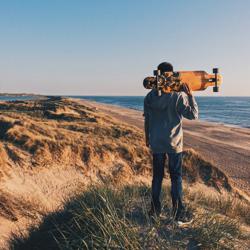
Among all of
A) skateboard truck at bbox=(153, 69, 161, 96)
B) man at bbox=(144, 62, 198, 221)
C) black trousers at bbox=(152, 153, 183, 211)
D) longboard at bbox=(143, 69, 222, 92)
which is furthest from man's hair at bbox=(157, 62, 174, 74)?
black trousers at bbox=(152, 153, 183, 211)

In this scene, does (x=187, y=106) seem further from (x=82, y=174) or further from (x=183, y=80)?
(x=82, y=174)

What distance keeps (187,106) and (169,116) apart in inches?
12.1

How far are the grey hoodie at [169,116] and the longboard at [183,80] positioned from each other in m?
0.20

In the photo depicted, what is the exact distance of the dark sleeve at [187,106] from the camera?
189 inches

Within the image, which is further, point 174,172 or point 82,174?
point 82,174

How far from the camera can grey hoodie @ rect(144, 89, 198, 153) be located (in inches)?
191

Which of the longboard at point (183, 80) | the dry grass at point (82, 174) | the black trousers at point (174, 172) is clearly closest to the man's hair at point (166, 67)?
the longboard at point (183, 80)

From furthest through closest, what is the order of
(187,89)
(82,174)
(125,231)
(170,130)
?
(82,174) < (170,130) < (187,89) < (125,231)

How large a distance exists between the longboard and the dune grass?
1.71m

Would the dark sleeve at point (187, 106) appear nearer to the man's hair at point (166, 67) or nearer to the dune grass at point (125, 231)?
the man's hair at point (166, 67)

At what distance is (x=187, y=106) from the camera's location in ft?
15.8

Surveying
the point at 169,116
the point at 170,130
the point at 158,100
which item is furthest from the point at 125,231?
the point at 158,100

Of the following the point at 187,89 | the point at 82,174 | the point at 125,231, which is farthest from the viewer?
the point at 82,174

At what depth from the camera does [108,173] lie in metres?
11.2
